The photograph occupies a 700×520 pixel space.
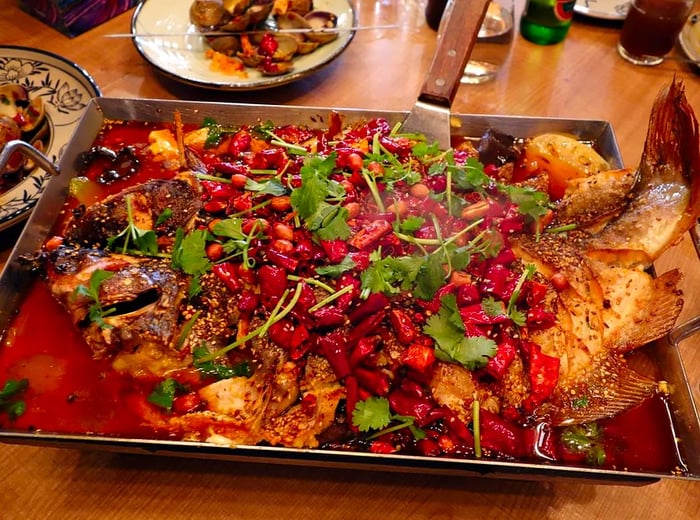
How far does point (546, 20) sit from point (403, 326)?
2.65m

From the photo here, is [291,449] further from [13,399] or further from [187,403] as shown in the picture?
[13,399]

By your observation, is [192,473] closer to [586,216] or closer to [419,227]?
[419,227]

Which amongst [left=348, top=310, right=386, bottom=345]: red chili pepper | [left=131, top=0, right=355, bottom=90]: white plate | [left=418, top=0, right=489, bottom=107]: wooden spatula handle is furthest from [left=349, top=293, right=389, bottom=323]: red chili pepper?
[left=131, top=0, right=355, bottom=90]: white plate

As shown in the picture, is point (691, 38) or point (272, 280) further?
point (691, 38)

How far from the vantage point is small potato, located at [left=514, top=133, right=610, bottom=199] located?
2.47m

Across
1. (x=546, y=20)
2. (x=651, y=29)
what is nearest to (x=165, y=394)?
(x=546, y=20)

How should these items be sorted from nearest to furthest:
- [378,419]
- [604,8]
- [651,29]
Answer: [378,419] < [651,29] < [604,8]

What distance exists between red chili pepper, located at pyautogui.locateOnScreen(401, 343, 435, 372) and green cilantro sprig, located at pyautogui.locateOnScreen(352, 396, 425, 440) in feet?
0.48

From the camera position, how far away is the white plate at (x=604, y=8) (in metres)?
3.76

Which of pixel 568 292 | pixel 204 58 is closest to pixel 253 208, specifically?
pixel 568 292

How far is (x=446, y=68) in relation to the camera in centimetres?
244

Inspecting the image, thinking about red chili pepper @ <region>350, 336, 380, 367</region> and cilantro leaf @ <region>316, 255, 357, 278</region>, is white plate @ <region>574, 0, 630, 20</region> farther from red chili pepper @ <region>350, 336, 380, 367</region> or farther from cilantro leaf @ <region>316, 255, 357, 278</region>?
red chili pepper @ <region>350, 336, 380, 367</region>

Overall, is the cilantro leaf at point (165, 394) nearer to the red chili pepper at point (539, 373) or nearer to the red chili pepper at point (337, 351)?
the red chili pepper at point (337, 351)

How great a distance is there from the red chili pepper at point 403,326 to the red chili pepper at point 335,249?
0.25 meters
